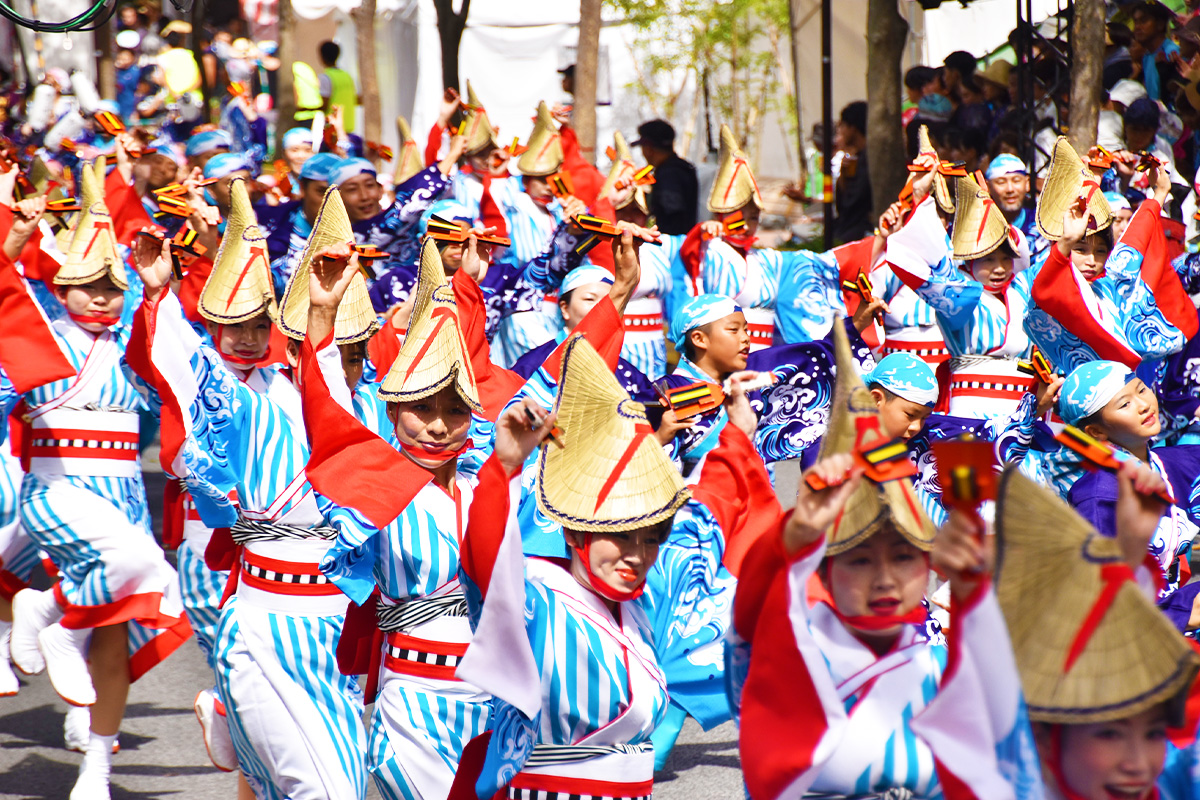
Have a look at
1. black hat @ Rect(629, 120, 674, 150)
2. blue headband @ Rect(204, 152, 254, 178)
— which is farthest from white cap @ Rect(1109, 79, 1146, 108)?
blue headband @ Rect(204, 152, 254, 178)

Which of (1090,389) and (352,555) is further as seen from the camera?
(1090,389)

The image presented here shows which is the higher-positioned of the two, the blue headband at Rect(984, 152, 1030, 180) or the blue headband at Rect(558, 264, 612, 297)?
the blue headband at Rect(984, 152, 1030, 180)

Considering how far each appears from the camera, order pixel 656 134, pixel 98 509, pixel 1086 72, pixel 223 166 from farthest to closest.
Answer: pixel 656 134 < pixel 1086 72 < pixel 223 166 < pixel 98 509

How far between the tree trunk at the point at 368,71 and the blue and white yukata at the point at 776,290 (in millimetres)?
7009

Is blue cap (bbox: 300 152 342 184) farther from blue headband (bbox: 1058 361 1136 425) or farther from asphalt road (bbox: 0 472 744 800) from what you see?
blue headband (bbox: 1058 361 1136 425)

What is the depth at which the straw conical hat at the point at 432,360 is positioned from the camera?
336 centimetres

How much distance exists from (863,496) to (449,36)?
11.4 meters

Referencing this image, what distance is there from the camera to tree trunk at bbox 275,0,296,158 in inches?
506

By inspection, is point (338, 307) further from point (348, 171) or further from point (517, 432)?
point (348, 171)

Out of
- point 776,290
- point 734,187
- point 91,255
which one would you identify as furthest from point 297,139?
point 91,255

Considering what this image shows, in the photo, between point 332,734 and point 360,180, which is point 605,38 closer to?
point 360,180

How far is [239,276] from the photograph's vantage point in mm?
4324

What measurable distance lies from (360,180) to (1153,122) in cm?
491

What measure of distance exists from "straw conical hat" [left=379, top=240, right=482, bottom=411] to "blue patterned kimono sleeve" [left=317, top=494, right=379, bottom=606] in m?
0.30
